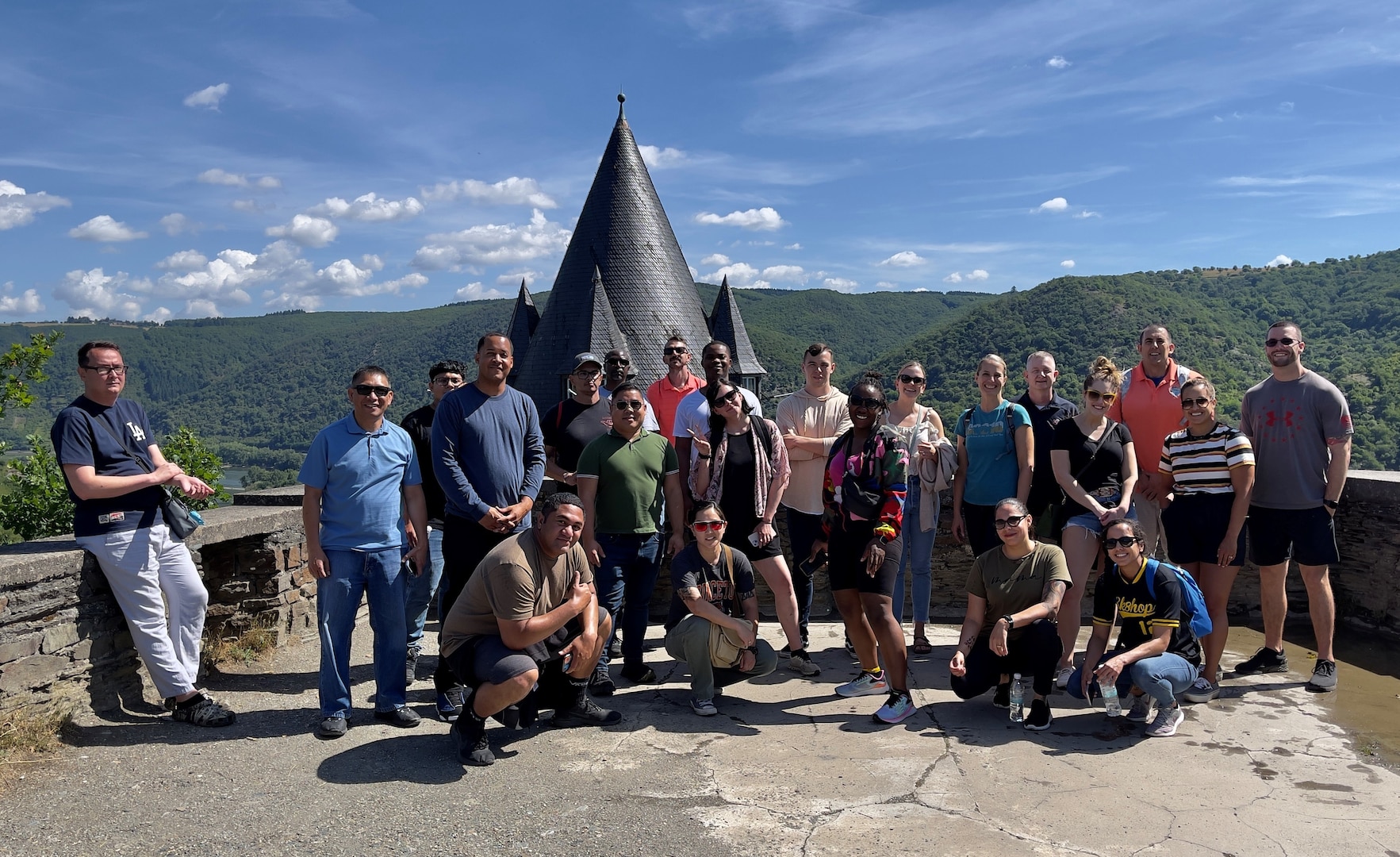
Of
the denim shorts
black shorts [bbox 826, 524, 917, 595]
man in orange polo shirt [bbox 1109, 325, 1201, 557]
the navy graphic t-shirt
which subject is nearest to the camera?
the navy graphic t-shirt

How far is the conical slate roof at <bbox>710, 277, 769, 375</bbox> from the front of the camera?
2694cm

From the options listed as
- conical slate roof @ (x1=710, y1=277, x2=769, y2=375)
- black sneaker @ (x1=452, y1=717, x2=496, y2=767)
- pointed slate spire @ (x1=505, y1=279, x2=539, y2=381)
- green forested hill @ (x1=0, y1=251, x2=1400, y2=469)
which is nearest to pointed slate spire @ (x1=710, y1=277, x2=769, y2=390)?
conical slate roof @ (x1=710, y1=277, x2=769, y2=375)

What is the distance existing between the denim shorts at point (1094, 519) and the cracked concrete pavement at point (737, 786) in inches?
32.6

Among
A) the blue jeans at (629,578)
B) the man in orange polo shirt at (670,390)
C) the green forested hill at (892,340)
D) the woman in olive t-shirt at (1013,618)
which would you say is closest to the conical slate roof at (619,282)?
the green forested hill at (892,340)

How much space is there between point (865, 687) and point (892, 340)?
107m

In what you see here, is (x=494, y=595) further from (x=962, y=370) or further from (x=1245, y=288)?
(x=1245, y=288)

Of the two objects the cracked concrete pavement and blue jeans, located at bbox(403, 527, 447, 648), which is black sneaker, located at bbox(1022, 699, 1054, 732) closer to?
→ the cracked concrete pavement

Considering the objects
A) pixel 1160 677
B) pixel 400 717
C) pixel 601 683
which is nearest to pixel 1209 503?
pixel 1160 677

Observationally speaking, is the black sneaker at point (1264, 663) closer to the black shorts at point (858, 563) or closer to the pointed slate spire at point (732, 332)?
the black shorts at point (858, 563)

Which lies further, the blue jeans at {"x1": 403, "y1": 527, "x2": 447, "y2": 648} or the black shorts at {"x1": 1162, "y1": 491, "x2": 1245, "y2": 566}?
the blue jeans at {"x1": 403, "y1": 527, "x2": 447, "y2": 648}

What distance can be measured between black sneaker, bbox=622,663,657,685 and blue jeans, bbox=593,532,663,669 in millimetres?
21

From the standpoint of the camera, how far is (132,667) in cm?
442

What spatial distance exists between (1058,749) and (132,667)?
163 inches

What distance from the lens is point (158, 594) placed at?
13.8ft
